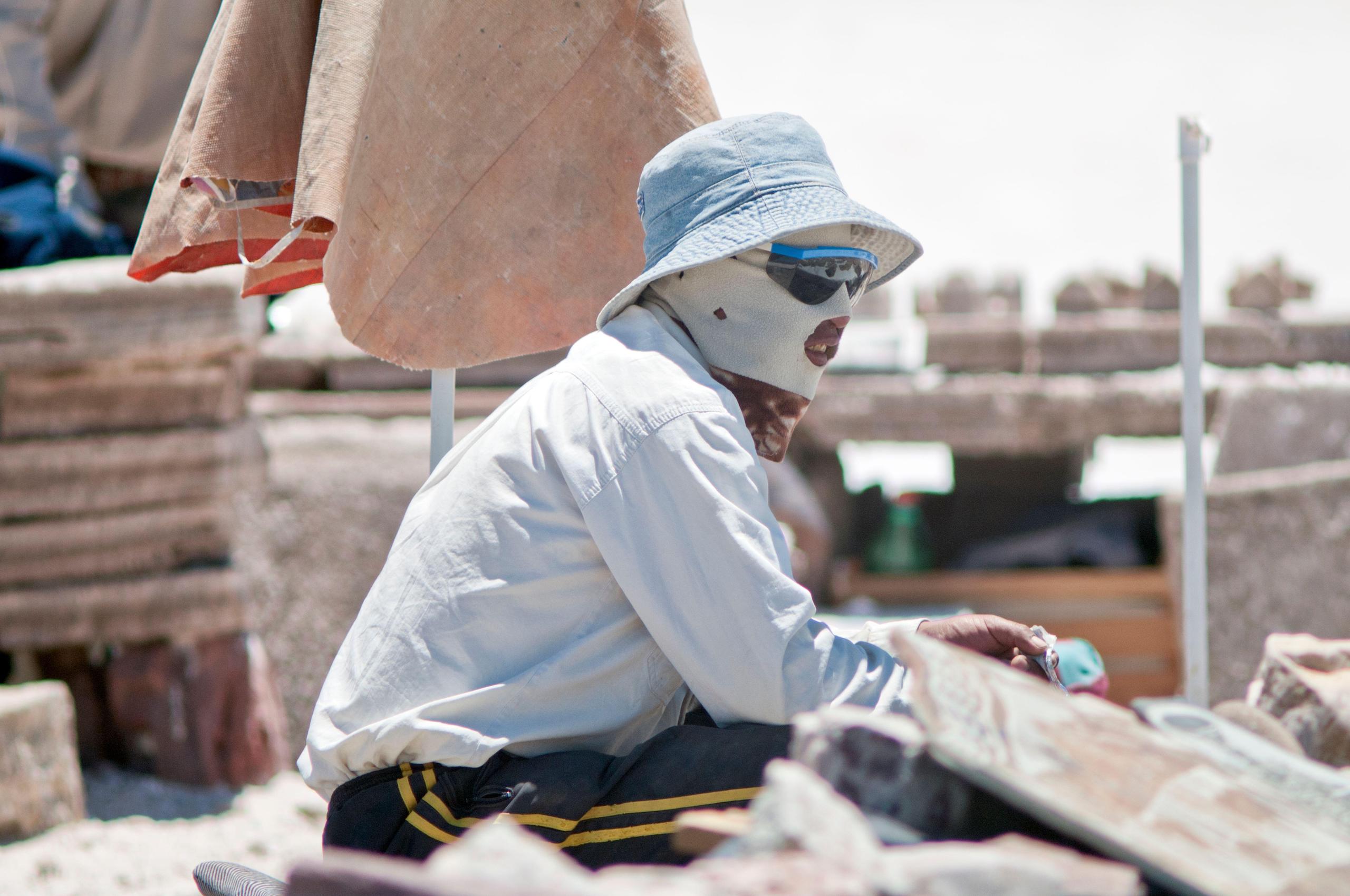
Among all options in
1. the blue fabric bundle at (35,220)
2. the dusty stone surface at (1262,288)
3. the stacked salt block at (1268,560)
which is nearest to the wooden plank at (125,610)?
the blue fabric bundle at (35,220)

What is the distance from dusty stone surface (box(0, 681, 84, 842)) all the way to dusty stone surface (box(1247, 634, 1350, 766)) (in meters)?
3.37

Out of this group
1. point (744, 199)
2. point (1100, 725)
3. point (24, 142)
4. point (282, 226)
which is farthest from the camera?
point (24, 142)

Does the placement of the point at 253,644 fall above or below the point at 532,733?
below

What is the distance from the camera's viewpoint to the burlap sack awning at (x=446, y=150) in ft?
6.79

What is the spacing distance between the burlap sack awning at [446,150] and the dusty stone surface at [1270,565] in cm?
330

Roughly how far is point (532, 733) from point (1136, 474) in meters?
17.9

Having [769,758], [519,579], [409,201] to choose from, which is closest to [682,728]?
[769,758]

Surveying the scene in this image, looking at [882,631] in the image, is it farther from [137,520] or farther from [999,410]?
[999,410]

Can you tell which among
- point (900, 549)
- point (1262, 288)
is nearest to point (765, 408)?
point (900, 549)

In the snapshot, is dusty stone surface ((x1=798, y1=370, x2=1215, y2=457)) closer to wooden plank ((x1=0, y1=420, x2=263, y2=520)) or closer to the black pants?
wooden plank ((x1=0, y1=420, x2=263, y2=520))

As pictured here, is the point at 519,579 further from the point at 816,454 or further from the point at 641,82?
the point at 816,454

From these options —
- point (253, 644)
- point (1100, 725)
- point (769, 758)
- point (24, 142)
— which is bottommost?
point (253, 644)

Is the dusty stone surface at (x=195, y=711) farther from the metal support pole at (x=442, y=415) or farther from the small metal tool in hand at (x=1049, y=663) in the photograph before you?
the small metal tool in hand at (x=1049, y=663)

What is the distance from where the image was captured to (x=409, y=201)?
7.11 feet
